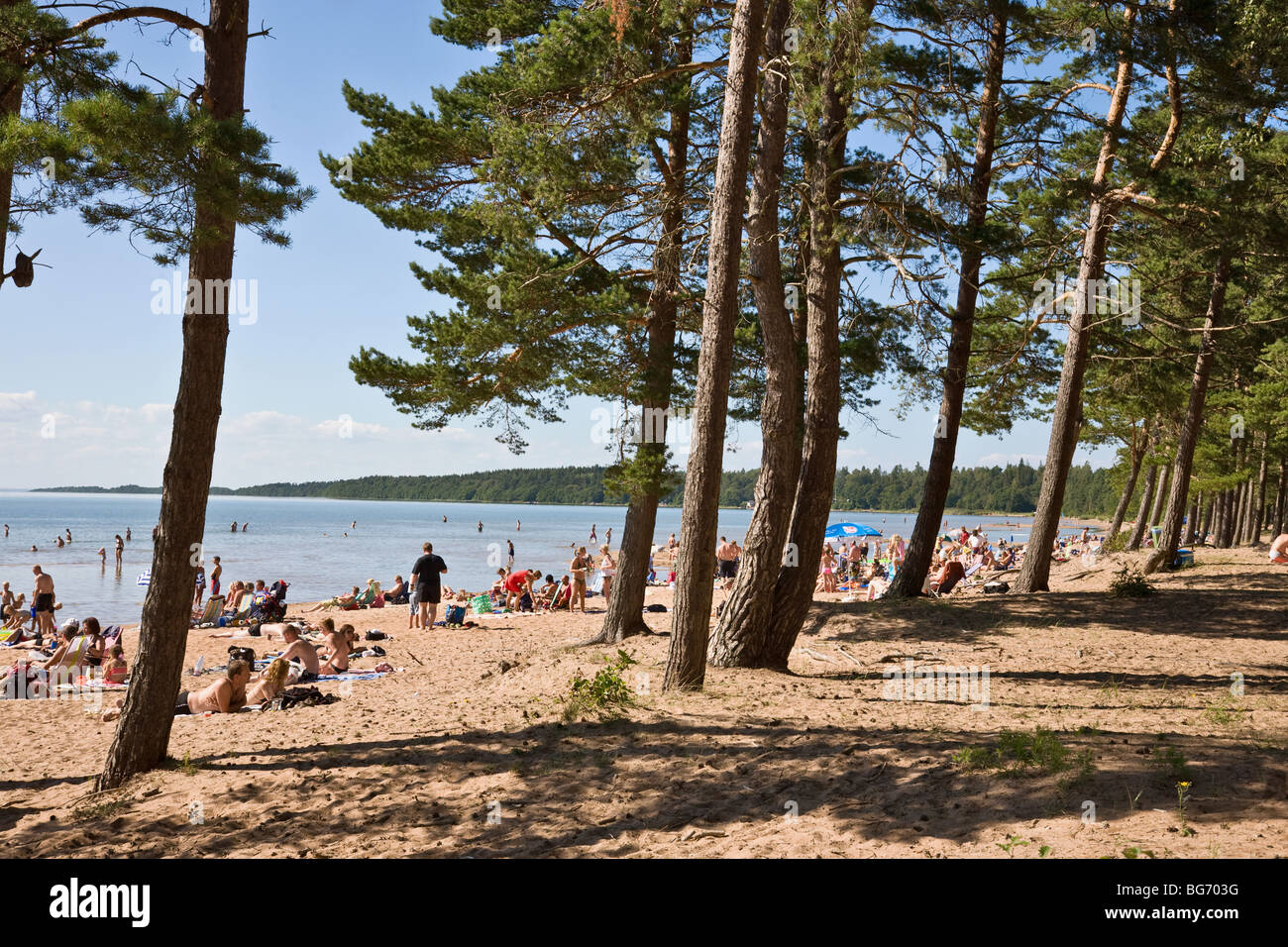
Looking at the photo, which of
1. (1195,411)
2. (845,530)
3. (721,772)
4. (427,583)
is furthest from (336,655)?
(845,530)

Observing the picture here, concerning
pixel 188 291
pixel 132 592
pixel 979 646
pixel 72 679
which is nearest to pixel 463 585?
pixel 132 592

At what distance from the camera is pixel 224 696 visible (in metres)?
8.91

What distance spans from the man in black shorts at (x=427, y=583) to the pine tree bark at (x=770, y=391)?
9.45 meters

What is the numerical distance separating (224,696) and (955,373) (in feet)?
35.4

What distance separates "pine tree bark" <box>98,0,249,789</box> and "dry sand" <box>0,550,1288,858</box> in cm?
40

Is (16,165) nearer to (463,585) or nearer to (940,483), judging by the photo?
(940,483)

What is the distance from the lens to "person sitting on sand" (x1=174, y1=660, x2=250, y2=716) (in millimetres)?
8914

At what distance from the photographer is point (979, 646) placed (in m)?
10.0

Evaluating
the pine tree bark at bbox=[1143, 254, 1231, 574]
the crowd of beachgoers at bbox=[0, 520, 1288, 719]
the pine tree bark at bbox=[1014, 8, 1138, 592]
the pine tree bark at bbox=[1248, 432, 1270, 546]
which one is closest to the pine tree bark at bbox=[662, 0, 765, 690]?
the crowd of beachgoers at bbox=[0, 520, 1288, 719]

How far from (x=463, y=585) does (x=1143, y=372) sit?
27950mm

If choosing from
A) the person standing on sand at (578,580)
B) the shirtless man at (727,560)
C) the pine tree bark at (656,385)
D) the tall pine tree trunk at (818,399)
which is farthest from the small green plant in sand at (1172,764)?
the shirtless man at (727,560)

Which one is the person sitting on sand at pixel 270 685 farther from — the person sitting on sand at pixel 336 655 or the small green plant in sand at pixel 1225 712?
the small green plant in sand at pixel 1225 712

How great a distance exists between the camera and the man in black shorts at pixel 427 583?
652 inches

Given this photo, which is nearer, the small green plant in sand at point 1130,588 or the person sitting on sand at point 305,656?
the person sitting on sand at point 305,656
